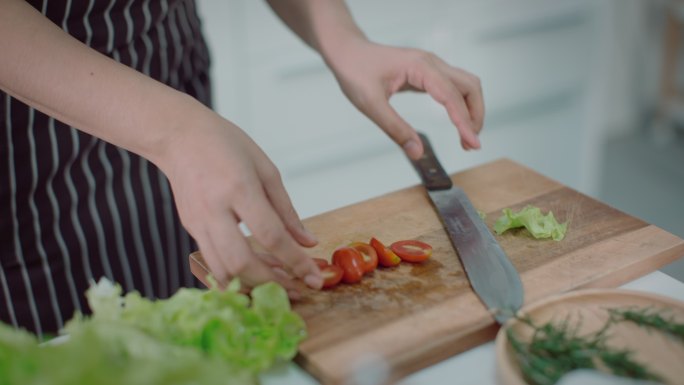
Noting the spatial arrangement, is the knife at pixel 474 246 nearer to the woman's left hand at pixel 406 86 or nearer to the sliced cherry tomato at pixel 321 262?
the woman's left hand at pixel 406 86

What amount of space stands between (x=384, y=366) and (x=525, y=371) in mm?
146

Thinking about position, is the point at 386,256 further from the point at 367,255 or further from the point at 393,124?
the point at 393,124

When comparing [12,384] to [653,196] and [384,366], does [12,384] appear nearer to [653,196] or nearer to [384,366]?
[384,366]

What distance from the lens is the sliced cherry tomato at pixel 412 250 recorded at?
106 cm

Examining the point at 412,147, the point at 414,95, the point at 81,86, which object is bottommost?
the point at 414,95

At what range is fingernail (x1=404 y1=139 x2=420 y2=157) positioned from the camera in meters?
1.23

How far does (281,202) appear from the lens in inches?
36.7

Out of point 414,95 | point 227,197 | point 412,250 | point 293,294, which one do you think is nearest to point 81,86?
point 227,197

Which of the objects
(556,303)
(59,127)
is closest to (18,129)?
(59,127)

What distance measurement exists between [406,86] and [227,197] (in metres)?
0.49

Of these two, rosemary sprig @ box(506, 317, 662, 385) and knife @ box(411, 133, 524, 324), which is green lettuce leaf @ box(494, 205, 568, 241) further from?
rosemary sprig @ box(506, 317, 662, 385)

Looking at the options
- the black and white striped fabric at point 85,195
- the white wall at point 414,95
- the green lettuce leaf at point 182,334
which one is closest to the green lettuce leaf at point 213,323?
the green lettuce leaf at point 182,334

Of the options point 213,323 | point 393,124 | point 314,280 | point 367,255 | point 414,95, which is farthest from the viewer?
point 414,95

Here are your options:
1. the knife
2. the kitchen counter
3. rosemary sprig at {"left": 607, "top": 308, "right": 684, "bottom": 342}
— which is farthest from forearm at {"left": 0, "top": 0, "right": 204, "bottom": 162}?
rosemary sprig at {"left": 607, "top": 308, "right": 684, "bottom": 342}
